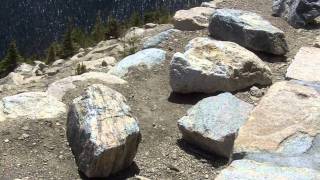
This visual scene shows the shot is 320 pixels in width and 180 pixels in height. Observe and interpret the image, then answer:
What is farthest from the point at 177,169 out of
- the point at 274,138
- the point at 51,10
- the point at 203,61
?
the point at 51,10

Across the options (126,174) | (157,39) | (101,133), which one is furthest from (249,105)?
(157,39)

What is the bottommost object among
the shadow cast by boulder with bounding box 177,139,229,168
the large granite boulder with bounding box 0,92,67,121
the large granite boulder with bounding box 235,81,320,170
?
the shadow cast by boulder with bounding box 177,139,229,168

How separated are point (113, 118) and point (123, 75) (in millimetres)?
2574

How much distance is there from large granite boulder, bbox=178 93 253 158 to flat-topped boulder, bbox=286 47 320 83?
739 mm

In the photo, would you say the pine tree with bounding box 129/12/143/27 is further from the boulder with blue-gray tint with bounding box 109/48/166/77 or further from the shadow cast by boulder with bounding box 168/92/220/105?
the shadow cast by boulder with bounding box 168/92/220/105

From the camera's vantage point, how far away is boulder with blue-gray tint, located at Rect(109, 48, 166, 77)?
30.3 feet

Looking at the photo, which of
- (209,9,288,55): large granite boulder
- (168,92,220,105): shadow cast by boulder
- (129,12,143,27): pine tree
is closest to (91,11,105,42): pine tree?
(129,12,143,27): pine tree

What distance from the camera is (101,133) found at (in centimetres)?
626

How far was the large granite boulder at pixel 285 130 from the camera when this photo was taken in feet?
12.9

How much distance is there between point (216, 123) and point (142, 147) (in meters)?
0.99

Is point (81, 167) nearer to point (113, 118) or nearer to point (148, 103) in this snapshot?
point (113, 118)

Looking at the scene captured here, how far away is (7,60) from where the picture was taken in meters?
38.4

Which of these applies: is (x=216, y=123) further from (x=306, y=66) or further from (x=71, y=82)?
(x=71, y=82)

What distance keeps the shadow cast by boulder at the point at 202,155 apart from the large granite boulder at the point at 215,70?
117 centimetres
